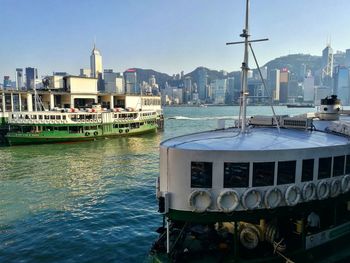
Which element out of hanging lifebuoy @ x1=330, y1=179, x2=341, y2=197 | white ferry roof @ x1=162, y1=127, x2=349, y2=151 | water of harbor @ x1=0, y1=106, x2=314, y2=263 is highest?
white ferry roof @ x1=162, y1=127, x2=349, y2=151

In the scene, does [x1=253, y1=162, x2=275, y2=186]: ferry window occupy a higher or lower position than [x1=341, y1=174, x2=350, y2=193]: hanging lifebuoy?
higher

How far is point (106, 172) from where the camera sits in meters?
38.6

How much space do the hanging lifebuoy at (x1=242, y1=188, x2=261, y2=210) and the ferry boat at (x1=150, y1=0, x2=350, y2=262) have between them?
0.03 metres

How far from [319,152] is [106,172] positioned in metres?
29.7

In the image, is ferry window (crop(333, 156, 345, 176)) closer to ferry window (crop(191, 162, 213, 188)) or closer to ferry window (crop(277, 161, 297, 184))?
ferry window (crop(277, 161, 297, 184))

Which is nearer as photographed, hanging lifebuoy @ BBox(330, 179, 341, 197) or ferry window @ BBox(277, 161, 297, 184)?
ferry window @ BBox(277, 161, 297, 184)

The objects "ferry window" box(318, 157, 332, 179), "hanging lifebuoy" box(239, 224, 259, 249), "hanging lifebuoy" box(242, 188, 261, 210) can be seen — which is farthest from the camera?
"hanging lifebuoy" box(239, 224, 259, 249)

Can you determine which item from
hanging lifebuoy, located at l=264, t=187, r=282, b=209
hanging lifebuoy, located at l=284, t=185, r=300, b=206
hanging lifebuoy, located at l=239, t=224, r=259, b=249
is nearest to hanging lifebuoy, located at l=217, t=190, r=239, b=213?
hanging lifebuoy, located at l=264, t=187, r=282, b=209

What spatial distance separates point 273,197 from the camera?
11.8m

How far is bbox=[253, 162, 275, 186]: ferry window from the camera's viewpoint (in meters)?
11.6

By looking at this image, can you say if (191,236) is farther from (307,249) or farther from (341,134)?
(341,134)

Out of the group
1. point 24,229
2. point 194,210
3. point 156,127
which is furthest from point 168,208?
point 156,127

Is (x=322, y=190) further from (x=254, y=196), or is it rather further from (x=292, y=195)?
(x=254, y=196)

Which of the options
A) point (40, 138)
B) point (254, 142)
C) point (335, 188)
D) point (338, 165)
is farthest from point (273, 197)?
point (40, 138)
